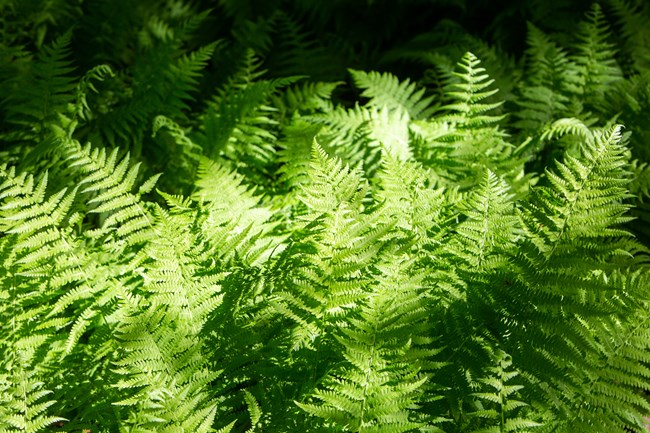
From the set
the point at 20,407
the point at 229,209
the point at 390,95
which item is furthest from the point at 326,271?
the point at 390,95

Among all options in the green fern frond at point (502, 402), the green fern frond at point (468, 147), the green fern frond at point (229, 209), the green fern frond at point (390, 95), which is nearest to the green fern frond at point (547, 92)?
the green fern frond at point (468, 147)

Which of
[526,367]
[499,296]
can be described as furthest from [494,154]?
[526,367]

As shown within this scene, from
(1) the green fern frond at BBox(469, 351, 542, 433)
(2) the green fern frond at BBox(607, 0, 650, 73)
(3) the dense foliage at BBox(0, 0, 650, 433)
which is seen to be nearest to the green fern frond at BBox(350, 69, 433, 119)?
(3) the dense foliage at BBox(0, 0, 650, 433)

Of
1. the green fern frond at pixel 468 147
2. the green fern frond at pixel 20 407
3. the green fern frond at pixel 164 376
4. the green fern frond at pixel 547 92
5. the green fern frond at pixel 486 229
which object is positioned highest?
the green fern frond at pixel 547 92

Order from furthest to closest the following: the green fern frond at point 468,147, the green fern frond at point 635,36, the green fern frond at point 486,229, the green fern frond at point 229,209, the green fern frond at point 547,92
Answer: the green fern frond at point 635,36, the green fern frond at point 547,92, the green fern frond at point 468,147, the green fern frond at point 229,209, the green fern frond at point 486,229

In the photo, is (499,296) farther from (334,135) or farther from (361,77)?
(361,77)

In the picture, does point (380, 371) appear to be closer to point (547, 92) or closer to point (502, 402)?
point (502, 402)

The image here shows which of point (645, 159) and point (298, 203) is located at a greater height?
point (645, 159)

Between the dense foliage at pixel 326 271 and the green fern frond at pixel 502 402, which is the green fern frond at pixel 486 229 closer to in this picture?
the dense foliage at pixel 326 271
